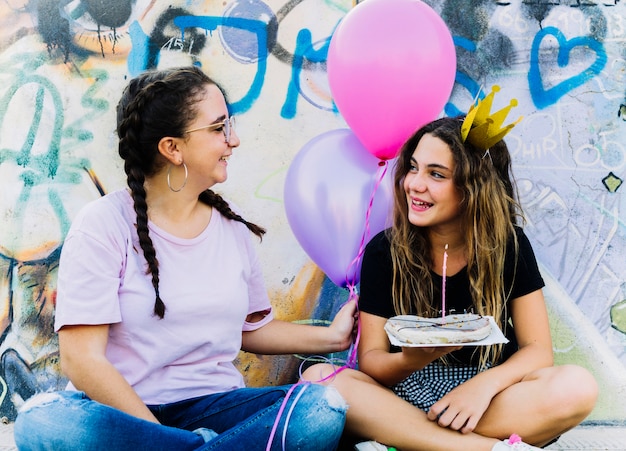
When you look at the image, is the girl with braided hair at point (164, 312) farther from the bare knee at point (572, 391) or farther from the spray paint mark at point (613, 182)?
the spray paint mark at point (613, 182)

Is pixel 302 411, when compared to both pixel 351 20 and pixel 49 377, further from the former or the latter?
pixel 49 377

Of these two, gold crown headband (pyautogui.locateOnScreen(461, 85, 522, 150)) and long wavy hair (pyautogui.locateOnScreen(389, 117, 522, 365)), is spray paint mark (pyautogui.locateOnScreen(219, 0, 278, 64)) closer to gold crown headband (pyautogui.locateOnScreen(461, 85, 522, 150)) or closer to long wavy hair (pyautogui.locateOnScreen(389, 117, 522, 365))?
long wavy hair (pyautogui.locateOnScreen(389, 117, 522, 365))

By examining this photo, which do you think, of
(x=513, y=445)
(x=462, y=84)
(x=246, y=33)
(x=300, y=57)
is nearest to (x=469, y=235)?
(x=513, y=445)

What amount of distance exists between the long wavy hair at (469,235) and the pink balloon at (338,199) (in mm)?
94

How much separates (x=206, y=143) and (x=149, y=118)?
18 cm

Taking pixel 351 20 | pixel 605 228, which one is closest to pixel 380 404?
pixel 351 20

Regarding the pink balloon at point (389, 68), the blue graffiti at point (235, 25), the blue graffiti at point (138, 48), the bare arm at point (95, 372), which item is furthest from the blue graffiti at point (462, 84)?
the bare arm at point (95, 372)

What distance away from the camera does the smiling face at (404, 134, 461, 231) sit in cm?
251

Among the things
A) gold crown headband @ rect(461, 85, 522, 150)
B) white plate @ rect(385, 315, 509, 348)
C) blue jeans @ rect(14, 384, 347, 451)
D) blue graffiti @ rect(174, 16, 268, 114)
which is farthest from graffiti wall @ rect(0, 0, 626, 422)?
white plate @ rect(385, 315, 509, 348)

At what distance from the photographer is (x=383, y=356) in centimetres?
245

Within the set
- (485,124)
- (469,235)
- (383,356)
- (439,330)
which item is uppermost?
(485,124)

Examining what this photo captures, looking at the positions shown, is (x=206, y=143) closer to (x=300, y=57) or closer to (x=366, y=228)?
(x=366, y=228)

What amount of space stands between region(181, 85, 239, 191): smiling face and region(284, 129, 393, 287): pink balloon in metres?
0.31

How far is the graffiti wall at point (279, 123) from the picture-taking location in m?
3.23
